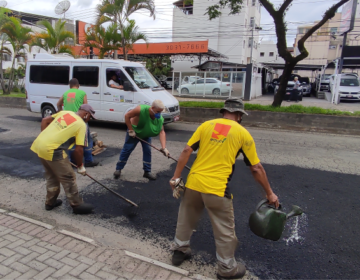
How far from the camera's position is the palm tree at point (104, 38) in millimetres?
14123

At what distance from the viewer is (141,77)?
30.8 feet

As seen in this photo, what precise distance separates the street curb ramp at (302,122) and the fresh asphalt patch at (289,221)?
5155 mm

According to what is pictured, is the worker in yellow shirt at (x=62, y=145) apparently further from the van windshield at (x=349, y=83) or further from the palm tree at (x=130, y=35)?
the van windshield at (x=349, y=83)

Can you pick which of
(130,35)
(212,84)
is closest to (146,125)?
(130,35)

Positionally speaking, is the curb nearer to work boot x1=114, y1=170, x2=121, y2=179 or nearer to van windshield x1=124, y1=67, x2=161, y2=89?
work boot x1=114, y1=170, x2=121, y2=179

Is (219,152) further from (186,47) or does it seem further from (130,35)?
(186,47)

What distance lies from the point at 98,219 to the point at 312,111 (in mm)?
9416

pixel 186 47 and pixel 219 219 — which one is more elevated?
pixel 186 47

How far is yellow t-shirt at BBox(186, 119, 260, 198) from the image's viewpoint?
8.21 ft

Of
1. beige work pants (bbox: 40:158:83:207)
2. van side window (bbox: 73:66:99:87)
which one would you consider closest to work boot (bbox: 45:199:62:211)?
beige work pants (bbox: 40:158:83:207)

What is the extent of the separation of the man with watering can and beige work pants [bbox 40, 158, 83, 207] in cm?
171

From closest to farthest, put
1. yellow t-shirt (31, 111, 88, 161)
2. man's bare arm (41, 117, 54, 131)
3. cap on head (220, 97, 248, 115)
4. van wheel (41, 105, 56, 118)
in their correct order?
cap on head (220, 97, 248, 115), yellow t-shirt (31, 111, 88, 161), man's bare arm (41, 117, 54, 131), van wheel (41, 105, 56, 118)

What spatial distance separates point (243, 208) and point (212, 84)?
15.6 meters

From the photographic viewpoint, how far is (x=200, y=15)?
39562 mm
